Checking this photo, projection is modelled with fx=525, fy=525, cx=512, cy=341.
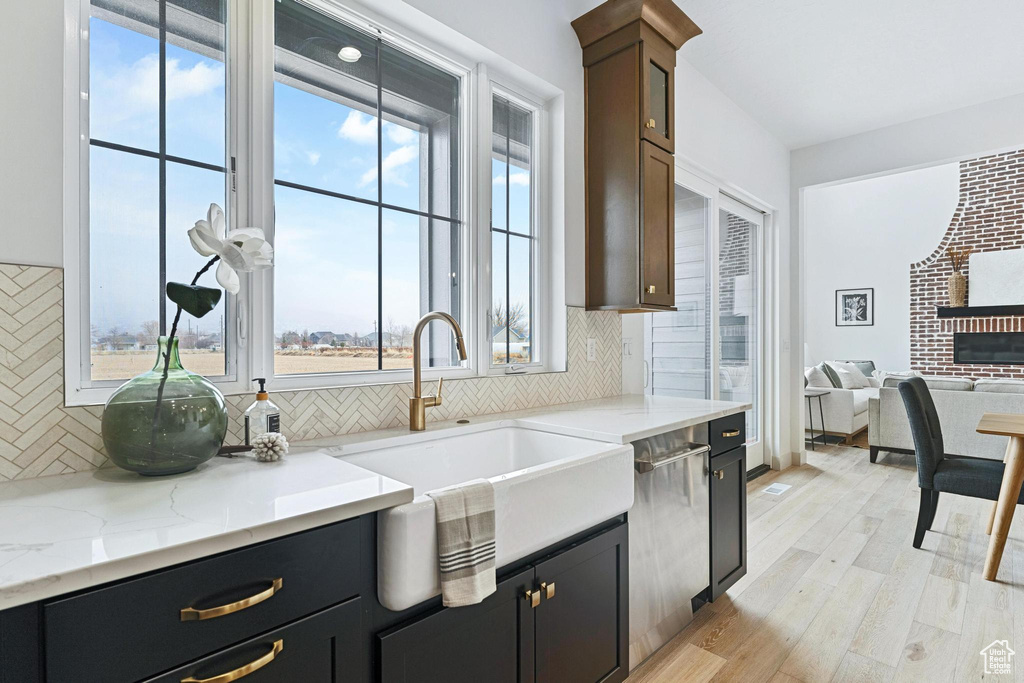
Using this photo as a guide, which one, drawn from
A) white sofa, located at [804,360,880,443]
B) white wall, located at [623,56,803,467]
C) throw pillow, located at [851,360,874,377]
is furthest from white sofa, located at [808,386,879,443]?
throw pillow, located at [851,360,874,377]

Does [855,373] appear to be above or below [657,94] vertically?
→ below

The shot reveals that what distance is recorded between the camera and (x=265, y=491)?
0.99 meters

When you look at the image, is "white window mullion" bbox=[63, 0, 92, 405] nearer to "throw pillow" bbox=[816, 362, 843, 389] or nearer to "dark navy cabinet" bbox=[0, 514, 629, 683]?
"dark navy cabinet" bbox=[0, 514, 629, 683]

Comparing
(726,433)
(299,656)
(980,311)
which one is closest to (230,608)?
(299,656)

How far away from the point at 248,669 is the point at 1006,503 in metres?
3.08

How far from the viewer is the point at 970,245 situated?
273 inches

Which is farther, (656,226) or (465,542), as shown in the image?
(656,226)

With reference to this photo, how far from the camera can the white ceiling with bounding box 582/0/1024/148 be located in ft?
8.77

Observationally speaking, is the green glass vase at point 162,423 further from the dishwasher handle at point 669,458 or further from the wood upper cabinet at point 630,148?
the wood upper cabinet at point 630,148

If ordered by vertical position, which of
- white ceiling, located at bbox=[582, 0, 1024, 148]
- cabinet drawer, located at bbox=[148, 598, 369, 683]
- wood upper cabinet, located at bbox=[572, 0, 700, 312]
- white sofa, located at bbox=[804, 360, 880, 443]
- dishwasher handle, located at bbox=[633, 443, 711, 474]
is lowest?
white sofa, located at bbox=[804, 360, 880, 443]

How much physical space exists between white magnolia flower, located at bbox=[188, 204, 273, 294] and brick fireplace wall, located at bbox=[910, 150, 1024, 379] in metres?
8.41

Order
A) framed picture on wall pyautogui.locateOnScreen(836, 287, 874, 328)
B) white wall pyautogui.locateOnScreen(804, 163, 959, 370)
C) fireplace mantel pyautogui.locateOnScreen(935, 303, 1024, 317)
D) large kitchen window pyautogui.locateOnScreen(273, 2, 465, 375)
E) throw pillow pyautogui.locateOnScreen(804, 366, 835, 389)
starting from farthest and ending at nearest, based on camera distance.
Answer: framed picture on wall pyautogui.locateOnScreen(836, 287, 874, 328), white wall pyautogui.locateOnScreen(804, 163, 959, 370), fireplace mantel pyautogui.locateOnScreen(935, 303, 1024, 317), throw pillow pyautogui.locateOnScreen(804, 366, 835, 389), large kitchen window pyautogui.locateOnScreen(273, 2, 465, 375)

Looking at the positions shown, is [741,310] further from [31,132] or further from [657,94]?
[31,132]

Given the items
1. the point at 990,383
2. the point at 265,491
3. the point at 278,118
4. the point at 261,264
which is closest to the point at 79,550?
the point at 265,491
